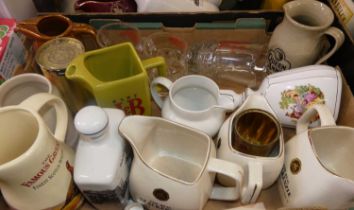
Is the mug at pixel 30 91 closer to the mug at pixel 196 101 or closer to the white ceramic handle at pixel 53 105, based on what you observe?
the white ceramic handle at pixel 53 105

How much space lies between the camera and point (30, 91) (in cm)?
48

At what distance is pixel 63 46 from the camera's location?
500 mm

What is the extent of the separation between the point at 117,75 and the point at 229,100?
18 centimetres

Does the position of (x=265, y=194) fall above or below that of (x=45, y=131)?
below

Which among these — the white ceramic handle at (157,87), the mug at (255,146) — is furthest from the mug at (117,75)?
the mug at (255,146)

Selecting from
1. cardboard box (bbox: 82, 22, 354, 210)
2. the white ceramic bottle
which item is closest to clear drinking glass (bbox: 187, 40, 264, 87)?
cardboard box (bbox: 82, 22, 354, 210)

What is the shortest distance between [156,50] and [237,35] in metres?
0.15

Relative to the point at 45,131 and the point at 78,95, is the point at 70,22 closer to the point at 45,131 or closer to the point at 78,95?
the point at 78,95

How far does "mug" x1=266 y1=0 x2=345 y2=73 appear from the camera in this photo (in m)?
0.51

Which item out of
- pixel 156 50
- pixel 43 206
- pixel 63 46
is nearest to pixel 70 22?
pixel 63 46

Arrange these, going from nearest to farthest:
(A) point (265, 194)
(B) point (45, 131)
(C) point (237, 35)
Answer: (B) point (45, 131), (A) point (265, 194), (C) point (237, 35)

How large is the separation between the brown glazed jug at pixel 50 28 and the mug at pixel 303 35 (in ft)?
1.04

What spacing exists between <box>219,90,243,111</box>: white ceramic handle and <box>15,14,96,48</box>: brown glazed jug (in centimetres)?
24

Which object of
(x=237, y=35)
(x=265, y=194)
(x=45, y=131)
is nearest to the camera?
(x=45, y=131)
